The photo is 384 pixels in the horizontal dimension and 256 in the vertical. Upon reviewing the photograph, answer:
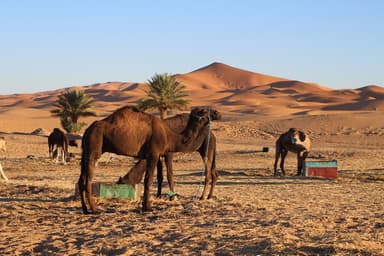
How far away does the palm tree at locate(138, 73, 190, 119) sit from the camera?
44.1 meters

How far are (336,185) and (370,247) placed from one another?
10.9 m

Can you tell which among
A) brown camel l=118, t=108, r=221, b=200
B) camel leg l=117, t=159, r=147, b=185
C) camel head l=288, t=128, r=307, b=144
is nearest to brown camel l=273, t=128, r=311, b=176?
camel head l=288, t=128, r=307, b=144

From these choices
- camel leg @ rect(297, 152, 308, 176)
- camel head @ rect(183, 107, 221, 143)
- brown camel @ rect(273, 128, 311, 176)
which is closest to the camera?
camel head @ rect(183, 107, 221, 143)

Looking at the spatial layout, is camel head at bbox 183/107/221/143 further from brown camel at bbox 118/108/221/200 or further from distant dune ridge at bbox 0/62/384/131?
distant dune ridge at bbox 0/62/384/131

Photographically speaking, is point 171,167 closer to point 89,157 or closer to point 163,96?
point 89,157

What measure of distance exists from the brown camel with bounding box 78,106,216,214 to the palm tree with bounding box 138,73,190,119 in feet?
105

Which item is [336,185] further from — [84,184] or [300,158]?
[84,184]

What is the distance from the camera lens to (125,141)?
448 inches

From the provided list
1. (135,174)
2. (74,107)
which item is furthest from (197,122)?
(74,107)

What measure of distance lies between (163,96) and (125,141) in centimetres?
3302

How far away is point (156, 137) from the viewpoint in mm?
11742

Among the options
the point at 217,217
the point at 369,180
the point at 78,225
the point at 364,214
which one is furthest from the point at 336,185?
the point at 78,225

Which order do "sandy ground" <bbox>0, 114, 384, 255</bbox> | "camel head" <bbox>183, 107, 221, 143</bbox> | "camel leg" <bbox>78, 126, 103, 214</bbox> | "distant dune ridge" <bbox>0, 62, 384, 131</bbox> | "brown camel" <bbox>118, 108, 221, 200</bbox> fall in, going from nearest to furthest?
"sandy ground" <bbox>0, 114, 384, 255</bbox> < "camel leg" <bbox>78, 126, 103, 214</bbox> < "camel head" <bbox>183, 107, 221, 143</bbox> < "brown camel" <bbox>118, 108, 221, 200</bbox> < "distant dune ridge" <bbox>0, 62, 384, 131</bbox>

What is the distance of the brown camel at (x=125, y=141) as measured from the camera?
11273 mm
